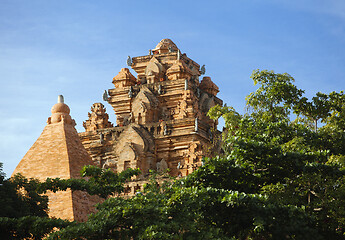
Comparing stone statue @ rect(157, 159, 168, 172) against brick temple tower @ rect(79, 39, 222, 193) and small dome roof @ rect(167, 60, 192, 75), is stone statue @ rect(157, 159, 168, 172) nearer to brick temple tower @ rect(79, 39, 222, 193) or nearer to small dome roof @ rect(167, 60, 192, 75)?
brick temple tower @ rect(79, 39, 222, 193)

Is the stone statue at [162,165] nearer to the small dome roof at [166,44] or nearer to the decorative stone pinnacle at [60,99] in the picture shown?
the decorative stone pinnacle at [60,99]

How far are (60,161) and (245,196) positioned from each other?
551 inches

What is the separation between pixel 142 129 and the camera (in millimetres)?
42594

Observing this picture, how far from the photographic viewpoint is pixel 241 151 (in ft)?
73.9

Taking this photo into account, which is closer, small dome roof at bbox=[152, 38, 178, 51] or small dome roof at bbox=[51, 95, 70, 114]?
small dome roof at bbox=[51, 95, 70, 114]

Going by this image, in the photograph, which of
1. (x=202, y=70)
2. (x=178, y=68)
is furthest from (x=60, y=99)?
(x=202, y=70)

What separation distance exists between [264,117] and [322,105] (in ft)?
8.52

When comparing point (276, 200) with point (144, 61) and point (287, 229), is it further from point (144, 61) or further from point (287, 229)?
point (144, 61)

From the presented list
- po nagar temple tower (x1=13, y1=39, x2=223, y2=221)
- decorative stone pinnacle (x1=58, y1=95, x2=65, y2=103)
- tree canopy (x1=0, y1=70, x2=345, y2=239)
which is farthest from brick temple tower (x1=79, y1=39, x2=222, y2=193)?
tree canopy (x1=0, y1=70, x2=345, y2=239)

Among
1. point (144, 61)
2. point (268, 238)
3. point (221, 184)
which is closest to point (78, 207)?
point (221, 184)

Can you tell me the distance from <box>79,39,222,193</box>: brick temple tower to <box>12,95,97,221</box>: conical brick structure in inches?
201

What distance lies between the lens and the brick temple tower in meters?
41.5

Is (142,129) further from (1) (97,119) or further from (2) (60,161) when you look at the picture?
(2) (60,161)

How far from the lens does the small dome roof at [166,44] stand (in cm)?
5078
